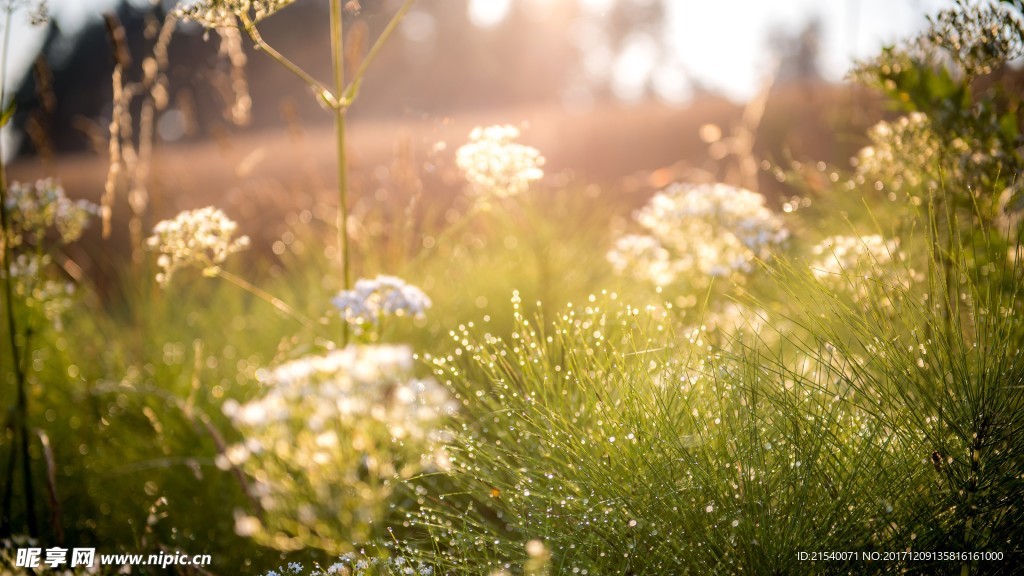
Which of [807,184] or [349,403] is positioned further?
[807,184]

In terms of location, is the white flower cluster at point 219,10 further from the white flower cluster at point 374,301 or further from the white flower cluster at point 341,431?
the white flower cluster at point 341,431

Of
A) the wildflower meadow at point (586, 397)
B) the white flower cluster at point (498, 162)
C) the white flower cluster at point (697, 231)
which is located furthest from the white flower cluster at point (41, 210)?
the white flower cluster at point (697, 231)

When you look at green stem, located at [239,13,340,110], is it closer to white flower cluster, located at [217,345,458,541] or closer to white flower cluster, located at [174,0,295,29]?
white flower cluster, located at [174,0,295,29]

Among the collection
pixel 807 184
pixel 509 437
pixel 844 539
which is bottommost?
pixel 844 539

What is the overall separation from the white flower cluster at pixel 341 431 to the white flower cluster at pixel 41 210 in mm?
1190

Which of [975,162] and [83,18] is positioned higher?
[83,18]

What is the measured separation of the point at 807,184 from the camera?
3.29m

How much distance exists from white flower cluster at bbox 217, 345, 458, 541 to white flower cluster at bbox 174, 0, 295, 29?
0.86 m

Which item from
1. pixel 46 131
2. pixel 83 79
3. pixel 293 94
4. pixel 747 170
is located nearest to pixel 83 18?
pixel 83 79

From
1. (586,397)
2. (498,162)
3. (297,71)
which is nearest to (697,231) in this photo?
(498,162)

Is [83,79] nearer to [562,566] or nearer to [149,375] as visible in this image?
[149,375]

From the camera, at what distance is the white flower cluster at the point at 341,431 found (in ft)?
5.30

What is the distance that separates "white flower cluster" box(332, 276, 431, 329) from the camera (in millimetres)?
1852

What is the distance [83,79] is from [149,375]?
26.5 metres
